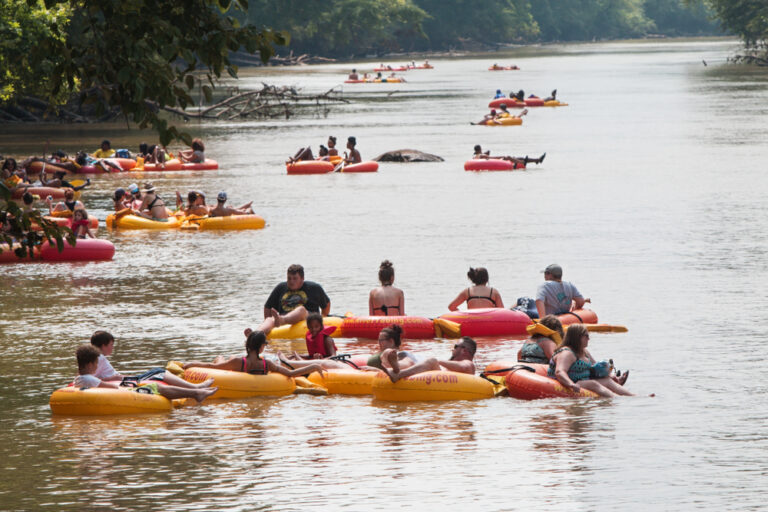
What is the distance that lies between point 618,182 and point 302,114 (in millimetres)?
32354

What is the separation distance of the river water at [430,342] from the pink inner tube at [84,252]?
27.4 inches

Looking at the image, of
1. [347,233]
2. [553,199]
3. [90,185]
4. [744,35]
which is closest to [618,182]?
[553,199]

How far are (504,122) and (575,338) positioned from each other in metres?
44.4

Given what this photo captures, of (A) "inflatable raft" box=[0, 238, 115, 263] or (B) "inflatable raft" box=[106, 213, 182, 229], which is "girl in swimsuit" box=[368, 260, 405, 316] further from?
(B) "inflatable raft" box=[106, 213, 182, 229]

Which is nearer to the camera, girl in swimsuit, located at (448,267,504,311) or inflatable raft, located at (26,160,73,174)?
girl in swimsuit, located at (448,267,504,311)

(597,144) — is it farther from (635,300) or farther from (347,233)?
(635,300)

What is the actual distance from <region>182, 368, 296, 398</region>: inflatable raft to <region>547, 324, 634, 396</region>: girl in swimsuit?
117 inches

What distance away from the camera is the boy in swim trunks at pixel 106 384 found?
1274cm

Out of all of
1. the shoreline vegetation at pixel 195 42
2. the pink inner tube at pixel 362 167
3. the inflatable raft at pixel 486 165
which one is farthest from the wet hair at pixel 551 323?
the pink inner tube at pixel 362 167

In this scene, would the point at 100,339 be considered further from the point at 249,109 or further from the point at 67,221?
the point at 249,109

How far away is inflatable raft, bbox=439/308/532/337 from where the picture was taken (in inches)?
642

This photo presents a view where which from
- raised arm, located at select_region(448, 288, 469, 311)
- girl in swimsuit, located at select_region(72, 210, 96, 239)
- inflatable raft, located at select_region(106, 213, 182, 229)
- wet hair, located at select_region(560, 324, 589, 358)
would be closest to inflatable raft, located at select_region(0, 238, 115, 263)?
girl in swimsuit, located at select_region(72, 210, 96, 239)

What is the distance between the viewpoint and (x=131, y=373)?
1451 centimetres

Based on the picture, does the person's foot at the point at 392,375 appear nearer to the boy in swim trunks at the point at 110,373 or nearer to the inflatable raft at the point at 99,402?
the boy in swim trunks at the point at 110,373
